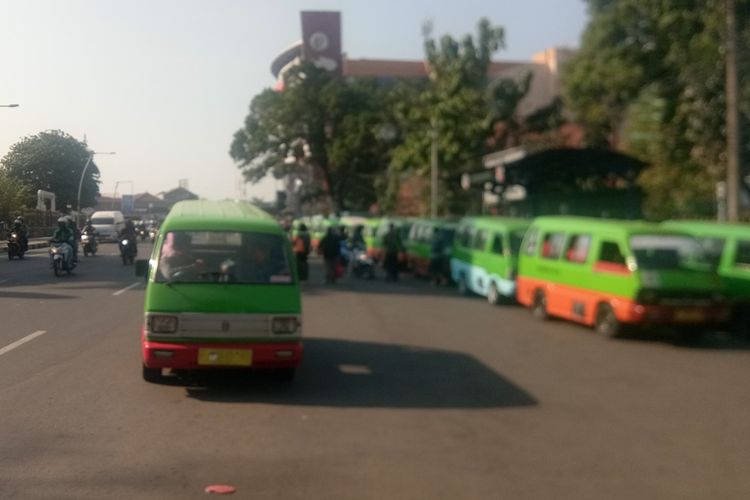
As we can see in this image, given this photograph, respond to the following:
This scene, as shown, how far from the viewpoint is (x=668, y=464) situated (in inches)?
280

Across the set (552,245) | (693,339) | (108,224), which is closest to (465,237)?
→ (552,245)

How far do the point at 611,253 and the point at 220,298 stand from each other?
25.2 ft

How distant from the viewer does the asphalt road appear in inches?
256

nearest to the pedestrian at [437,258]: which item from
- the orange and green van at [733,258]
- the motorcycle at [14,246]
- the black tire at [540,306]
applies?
the black tire at [540,306]

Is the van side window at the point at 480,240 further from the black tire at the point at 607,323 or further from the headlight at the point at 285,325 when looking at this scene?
the headlight at the point at 285,325

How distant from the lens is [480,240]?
21219mm

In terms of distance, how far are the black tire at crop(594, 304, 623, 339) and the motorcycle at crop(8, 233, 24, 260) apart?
20.8m

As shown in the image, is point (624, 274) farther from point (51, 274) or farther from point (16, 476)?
point (51, 274)

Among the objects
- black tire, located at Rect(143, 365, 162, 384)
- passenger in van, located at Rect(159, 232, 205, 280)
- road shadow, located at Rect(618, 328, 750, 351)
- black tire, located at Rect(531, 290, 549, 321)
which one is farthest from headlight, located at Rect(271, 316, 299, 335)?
black tire, located at Rect(531, 290, 549, 321)

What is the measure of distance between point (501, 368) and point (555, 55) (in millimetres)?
76803

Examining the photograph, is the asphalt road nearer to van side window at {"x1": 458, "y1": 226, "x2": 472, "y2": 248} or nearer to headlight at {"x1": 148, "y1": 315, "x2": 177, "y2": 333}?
headlight at {"x1": 148, "y1": 315, "x2": 177, "y2": 333}

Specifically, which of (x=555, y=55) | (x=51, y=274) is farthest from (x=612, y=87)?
(x=555, y=55)

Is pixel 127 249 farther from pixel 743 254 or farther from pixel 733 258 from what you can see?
pixel 743 254

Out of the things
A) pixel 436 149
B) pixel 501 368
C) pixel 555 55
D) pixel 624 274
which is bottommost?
pixel 501 368
